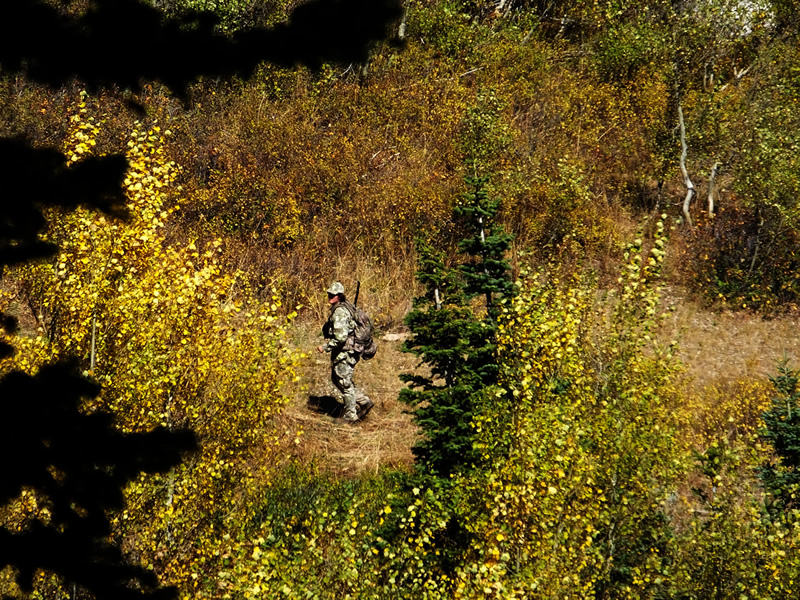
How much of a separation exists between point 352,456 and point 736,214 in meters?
19.3

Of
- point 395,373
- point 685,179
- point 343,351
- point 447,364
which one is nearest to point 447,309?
point 447,364

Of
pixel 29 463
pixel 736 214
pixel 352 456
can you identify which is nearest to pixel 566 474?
pixel 352 456

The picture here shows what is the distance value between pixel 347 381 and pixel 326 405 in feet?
6.70

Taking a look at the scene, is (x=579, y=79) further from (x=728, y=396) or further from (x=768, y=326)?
(x=728, y=396)

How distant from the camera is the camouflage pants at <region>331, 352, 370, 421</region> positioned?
57.8ft

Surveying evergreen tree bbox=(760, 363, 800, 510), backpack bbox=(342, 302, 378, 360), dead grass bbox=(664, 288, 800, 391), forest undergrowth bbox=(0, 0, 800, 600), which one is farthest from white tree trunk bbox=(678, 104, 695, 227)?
backpack bbox=(342, 302, 378, 360)

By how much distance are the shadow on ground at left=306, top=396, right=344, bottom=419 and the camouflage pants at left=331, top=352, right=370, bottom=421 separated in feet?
1.98

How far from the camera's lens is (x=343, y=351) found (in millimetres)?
→ 17375

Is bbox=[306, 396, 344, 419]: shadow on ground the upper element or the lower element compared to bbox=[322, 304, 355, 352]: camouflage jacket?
lower

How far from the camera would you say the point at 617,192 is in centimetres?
3203

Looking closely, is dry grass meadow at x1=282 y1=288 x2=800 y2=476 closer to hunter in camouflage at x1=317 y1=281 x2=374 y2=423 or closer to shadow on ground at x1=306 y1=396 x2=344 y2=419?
shadow on ground at x1=306 y1=396 x2=344 y2=419

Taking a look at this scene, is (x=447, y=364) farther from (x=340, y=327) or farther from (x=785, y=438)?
(x=785, y=438)

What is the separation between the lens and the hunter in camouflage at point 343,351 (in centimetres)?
1708

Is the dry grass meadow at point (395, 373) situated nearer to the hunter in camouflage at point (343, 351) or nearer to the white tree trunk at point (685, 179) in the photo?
the hunter in camouflage at point (343, 351)
